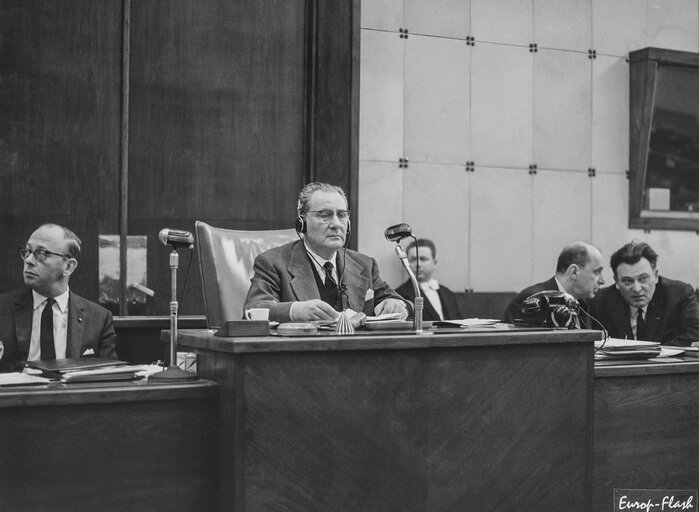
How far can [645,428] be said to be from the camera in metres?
2.81

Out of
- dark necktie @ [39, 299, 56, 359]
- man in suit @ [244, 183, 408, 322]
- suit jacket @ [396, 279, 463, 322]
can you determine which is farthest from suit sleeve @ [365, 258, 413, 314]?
suit jacket @ [396, 279, 463, 322]

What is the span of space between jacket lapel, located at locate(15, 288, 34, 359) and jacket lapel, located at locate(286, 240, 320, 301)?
39.9 inches

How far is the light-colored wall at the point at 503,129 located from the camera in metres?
5.30

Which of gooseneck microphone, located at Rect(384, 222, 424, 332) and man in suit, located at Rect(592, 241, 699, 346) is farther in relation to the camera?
man in suit, located at Rect(592, 241, 699, 346)

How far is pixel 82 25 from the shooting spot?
15.0 feet

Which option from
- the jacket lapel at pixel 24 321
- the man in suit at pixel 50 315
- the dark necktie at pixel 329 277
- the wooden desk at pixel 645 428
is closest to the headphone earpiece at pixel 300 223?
the dark necktie at pixel 329 277

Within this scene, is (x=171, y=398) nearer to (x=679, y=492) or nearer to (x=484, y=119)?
(x=679, y=492)

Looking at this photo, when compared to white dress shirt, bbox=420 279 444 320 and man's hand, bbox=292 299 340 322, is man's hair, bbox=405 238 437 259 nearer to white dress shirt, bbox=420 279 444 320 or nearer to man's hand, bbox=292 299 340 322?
white dress shirt, bbox=420 279 444 320

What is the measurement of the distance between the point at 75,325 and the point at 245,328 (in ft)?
4.60

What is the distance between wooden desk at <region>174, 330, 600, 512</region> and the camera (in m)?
2.27

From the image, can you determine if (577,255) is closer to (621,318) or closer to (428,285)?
(621,318)

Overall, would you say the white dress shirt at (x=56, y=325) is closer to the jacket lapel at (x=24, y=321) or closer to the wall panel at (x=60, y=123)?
the jacket lapel at (x=24, y=321)

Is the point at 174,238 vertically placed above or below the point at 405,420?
above

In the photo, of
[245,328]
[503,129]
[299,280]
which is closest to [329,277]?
[299,280]
